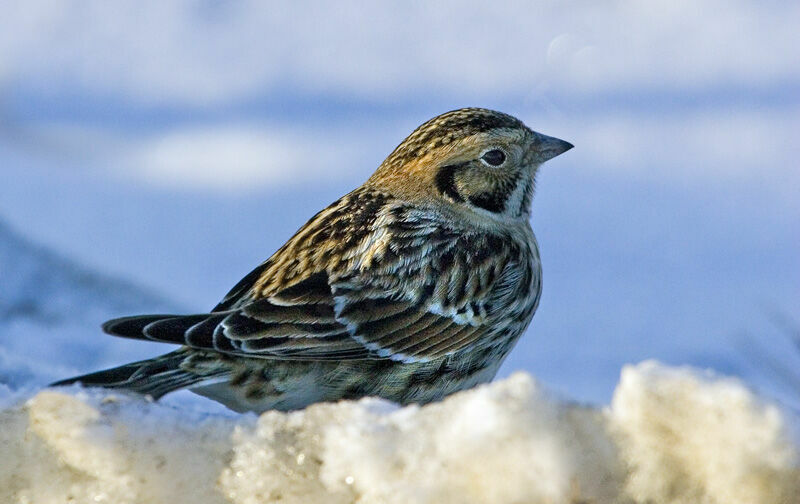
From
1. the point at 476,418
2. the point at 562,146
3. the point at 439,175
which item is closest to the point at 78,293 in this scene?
the point at 439,175

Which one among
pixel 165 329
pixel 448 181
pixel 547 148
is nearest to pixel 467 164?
pixel 448 181

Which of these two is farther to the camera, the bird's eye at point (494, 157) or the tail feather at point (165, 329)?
the bird's eye at point (494, 157)

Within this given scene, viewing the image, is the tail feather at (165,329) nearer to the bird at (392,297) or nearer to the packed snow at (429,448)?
the bird at (392,297)

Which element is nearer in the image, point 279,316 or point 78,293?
point 279,316

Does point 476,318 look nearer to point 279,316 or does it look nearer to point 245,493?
point 279,316

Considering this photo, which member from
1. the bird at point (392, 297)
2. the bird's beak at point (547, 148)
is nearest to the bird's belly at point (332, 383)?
the bird at point (392, 297)

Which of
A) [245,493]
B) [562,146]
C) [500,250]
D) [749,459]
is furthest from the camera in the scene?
[562,146]

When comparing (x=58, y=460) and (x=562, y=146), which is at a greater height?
(x=562, y=146)
